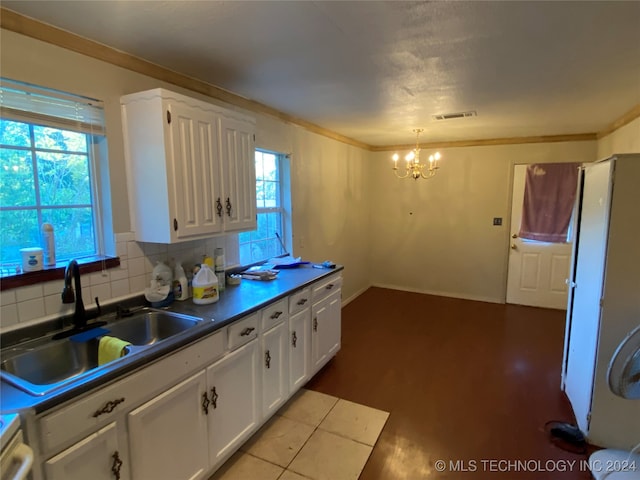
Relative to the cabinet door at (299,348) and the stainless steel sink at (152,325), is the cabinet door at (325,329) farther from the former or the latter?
the stainless steel sink at (152,325)

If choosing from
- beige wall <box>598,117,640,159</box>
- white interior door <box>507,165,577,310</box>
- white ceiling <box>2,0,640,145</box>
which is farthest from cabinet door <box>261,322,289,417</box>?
white interior door <box>507,165,577,310</box>

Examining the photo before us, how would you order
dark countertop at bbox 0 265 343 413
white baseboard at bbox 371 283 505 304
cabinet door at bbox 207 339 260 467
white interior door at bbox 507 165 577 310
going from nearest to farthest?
dark countertop at bbox 0 265 343 413 → cabinet door at bbox 207 339 260 467 → white interior door at bbox 507 165 577 310 → white baseboard at bbox 371 283 505 304

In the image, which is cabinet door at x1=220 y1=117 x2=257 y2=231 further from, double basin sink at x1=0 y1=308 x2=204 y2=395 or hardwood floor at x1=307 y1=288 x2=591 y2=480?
hardwood floor at x1=307 y1=288 x2=591 y2=480

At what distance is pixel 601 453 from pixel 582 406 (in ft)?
1.23

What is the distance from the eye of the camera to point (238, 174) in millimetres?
2406

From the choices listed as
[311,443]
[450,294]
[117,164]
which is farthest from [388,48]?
[450,294]

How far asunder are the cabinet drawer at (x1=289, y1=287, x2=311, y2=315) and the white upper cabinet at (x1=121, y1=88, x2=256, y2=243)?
0.69 metres

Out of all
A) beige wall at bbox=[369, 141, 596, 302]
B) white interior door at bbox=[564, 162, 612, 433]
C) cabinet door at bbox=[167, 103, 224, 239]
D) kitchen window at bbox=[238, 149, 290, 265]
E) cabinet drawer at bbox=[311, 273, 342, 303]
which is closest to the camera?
cabinet door at bbox=[167, 103, 224, 239]

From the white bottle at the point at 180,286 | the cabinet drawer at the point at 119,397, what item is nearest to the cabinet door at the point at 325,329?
the white bottle at the point at 180,286

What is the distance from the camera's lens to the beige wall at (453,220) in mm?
4742

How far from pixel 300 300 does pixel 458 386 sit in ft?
4.88

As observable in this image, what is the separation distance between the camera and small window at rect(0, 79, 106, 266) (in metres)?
1.59

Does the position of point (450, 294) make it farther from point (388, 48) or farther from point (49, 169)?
point (49, 169)

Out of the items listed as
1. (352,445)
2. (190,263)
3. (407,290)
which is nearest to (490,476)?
(352,445)
